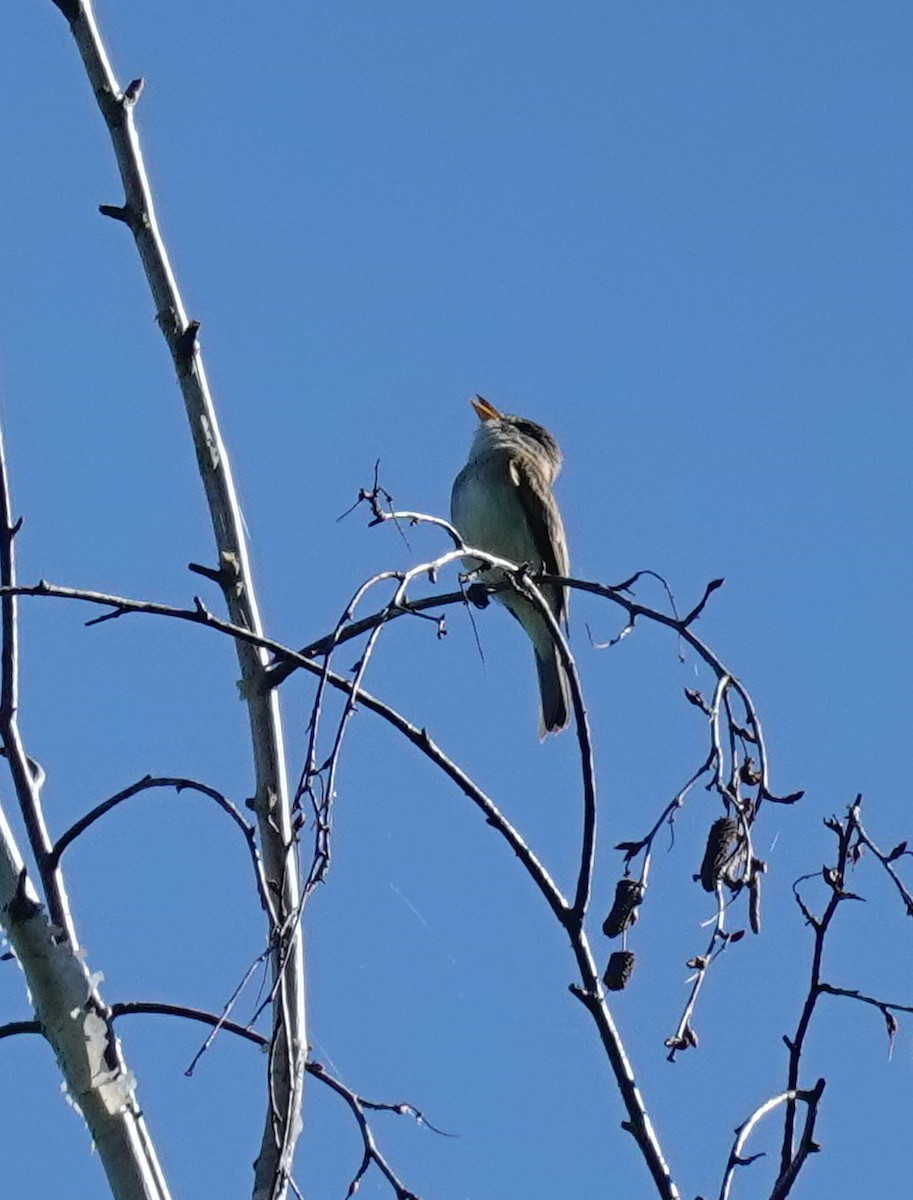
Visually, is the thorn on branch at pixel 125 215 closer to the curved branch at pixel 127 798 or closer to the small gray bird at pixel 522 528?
the curved branch at pixel 127 798

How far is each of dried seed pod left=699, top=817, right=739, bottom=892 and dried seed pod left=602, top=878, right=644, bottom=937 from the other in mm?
120

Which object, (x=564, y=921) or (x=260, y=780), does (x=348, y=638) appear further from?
(x=564, y=921)

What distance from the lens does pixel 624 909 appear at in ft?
10.2

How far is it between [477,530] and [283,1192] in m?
5.12

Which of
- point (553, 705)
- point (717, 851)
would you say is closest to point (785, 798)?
point (717, 851)

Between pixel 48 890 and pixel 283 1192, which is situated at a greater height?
pixel 48 890

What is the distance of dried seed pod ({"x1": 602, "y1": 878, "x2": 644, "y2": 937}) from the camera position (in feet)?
10.1

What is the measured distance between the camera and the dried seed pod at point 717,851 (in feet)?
9.95

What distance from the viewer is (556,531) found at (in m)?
7.96

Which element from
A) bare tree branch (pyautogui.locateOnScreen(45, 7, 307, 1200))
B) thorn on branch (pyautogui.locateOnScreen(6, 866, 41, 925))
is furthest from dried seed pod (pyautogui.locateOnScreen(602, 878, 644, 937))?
thorn on branch (pyautogui.locateOnScreen(6, 866, 41, 925))

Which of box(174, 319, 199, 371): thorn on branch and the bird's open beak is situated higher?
the bird's open beak

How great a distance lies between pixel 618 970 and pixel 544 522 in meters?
4.97

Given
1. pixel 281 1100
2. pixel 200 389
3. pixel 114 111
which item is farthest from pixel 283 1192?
pixel 114 111

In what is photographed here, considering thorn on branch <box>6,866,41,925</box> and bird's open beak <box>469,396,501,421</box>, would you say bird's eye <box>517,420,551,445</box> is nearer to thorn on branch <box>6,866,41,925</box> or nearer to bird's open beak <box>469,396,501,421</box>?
bird's open beak <box>469,396,501,421</box>
